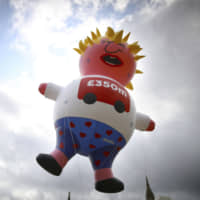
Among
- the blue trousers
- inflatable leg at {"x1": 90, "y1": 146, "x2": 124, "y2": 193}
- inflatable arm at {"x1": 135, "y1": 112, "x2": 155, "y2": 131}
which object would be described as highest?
inflatable arm at {"x1": 135, "y1": 112, "x2": 155, "y2": 131}

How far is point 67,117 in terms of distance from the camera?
5.30 m

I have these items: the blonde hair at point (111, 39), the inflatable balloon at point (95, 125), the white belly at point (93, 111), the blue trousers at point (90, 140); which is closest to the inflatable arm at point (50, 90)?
the inflatable balloon at point (95, 125)

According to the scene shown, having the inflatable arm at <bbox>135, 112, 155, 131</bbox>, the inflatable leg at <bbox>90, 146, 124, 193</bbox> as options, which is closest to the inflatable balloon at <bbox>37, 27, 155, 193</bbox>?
the inflatable leg at <bbox>90, 146, 124, 193</bbox>

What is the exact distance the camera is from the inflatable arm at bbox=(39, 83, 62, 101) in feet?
20.4

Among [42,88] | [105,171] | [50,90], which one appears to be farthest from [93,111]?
[42,88]

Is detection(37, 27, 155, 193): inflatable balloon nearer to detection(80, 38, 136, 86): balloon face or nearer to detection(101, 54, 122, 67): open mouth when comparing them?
detection(80, 38, 136, 86): balloon face

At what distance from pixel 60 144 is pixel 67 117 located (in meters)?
0.76

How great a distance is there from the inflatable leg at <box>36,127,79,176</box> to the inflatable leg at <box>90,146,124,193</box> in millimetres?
641

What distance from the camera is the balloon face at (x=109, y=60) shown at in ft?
20.4

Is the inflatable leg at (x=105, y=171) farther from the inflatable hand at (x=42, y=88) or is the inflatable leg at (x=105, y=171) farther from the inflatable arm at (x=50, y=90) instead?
the inflatable hand at (x=42, y=88)

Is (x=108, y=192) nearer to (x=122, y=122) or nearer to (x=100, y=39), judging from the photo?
(x=122, y=122)

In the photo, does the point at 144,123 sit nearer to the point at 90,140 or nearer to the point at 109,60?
the point at 90,140

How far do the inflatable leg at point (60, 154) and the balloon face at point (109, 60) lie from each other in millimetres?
2096

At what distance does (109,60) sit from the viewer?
20.6 ft
